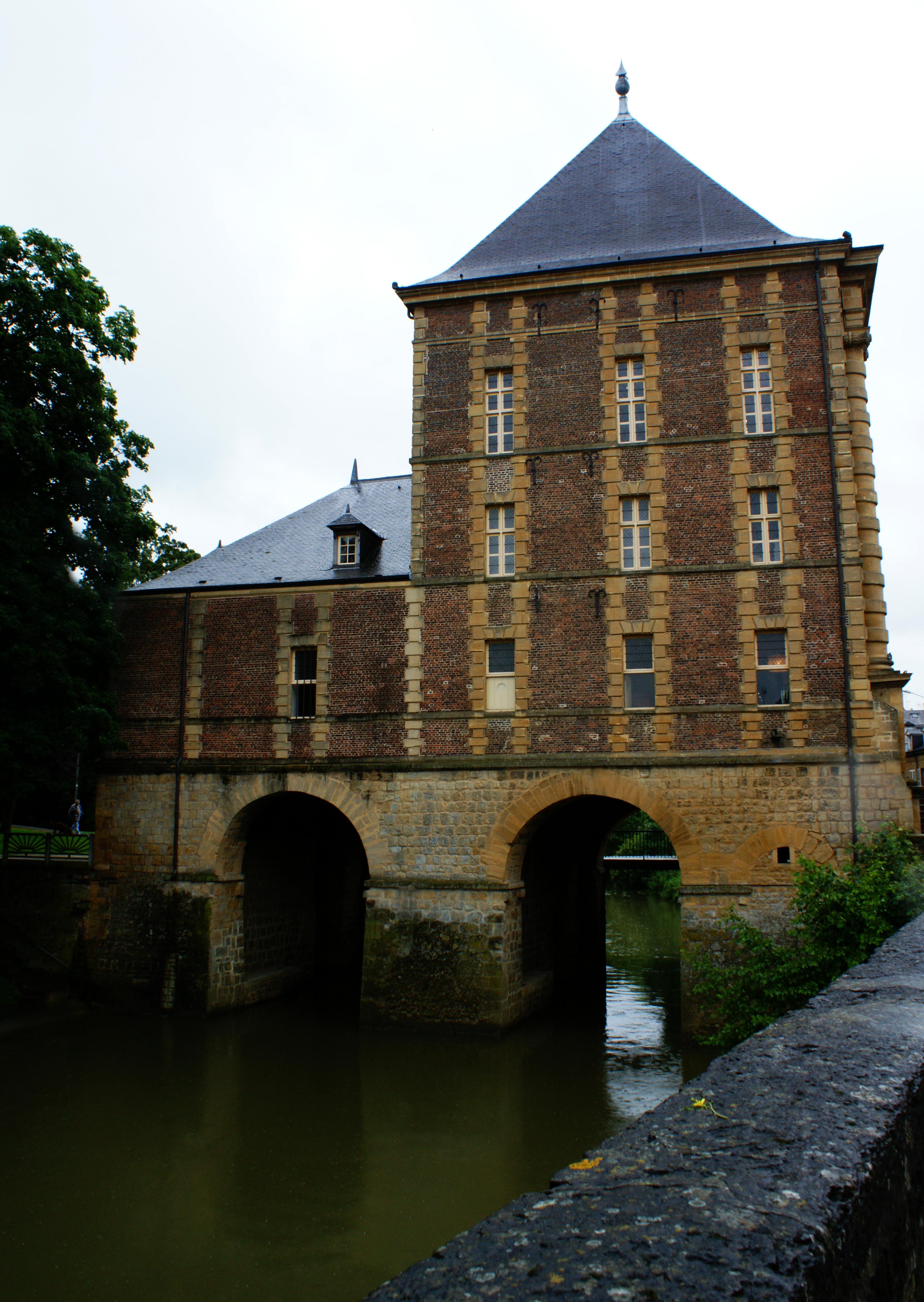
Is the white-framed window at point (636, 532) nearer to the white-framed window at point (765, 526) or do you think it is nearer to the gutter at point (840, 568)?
the white-framed window at point (765, 526)

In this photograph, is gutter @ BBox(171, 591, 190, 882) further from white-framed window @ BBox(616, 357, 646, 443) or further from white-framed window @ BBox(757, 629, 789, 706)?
white-framed window @ BBox(757, 629, 789, 706)

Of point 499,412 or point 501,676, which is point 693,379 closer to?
point 499,412

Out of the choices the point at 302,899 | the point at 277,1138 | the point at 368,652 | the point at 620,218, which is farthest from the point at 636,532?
the point at 302,899

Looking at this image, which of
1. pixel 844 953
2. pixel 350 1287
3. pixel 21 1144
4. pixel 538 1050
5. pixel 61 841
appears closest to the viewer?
pixel 350 1287

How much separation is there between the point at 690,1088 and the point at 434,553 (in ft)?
50.7

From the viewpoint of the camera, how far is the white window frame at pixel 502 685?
17625 millimetres

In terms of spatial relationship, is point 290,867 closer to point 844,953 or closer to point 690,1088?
point 844,953

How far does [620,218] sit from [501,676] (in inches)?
404

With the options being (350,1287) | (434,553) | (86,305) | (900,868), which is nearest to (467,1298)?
(350,1287)

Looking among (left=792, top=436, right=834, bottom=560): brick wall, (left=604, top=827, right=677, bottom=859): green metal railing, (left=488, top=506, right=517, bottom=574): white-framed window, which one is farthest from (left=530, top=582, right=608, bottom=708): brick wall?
(left=604, top=827, right=677, bottom=859): green metal railing

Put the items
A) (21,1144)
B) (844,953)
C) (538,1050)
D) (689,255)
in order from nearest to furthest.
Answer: (21,1144), (844,953), (538,1050), (689,255)

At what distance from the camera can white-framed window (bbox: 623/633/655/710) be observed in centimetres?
1720

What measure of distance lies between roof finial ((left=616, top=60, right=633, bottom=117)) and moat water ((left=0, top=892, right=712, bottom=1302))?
2098 cm

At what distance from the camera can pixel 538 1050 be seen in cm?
1641
